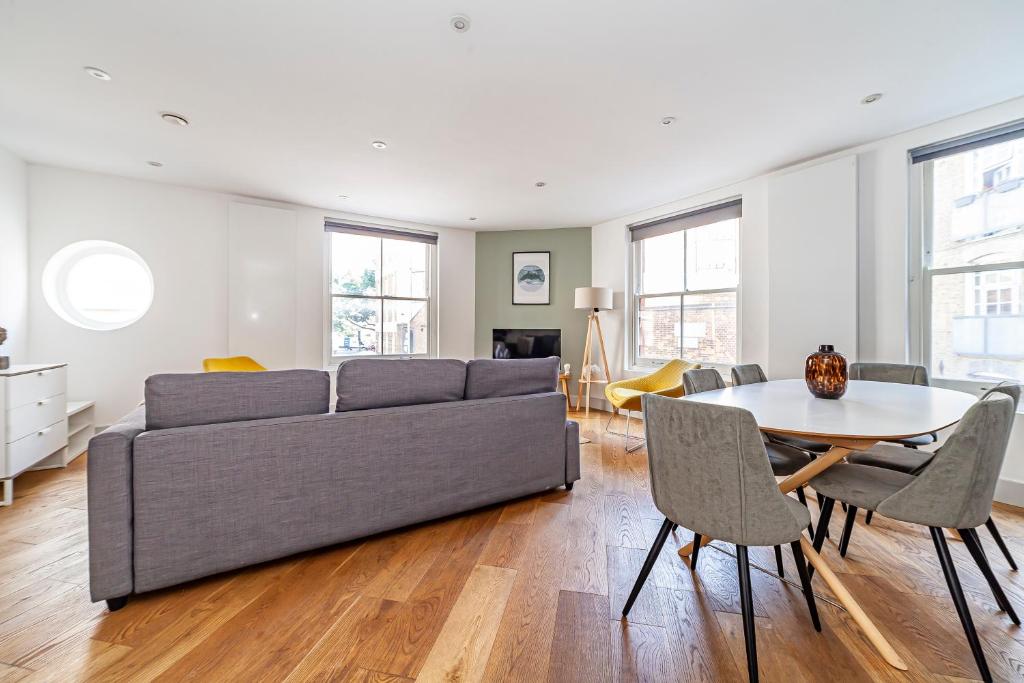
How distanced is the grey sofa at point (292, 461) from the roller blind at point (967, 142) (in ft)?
10.5

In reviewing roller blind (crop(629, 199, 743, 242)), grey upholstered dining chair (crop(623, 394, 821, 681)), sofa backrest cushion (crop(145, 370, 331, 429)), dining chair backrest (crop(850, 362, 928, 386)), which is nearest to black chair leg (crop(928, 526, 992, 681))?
grey upholstered dining chair (crop(623, 394, 821, 681))

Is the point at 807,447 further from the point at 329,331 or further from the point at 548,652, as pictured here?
the point at 329,331

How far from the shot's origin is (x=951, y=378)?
277 centimetres

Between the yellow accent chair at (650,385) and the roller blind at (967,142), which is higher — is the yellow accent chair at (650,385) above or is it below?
below

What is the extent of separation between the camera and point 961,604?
1233mm

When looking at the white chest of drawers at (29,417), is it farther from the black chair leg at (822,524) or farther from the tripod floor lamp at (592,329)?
the tripod floor lamp at (592,329)

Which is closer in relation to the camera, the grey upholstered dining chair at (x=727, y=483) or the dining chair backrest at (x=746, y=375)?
the grey upholstered dining chair at (x=727, y=483)

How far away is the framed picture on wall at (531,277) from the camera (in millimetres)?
5617

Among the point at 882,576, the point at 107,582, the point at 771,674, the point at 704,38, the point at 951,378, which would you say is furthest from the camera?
the point at 951,378

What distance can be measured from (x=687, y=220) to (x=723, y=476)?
3842mm

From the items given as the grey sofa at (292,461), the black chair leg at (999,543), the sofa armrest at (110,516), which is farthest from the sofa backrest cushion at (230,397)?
the black chair leg at (999,543)

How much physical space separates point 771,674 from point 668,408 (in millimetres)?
842

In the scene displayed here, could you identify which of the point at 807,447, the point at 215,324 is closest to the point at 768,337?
the point at 807,447

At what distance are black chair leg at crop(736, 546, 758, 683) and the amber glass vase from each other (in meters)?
0.96
